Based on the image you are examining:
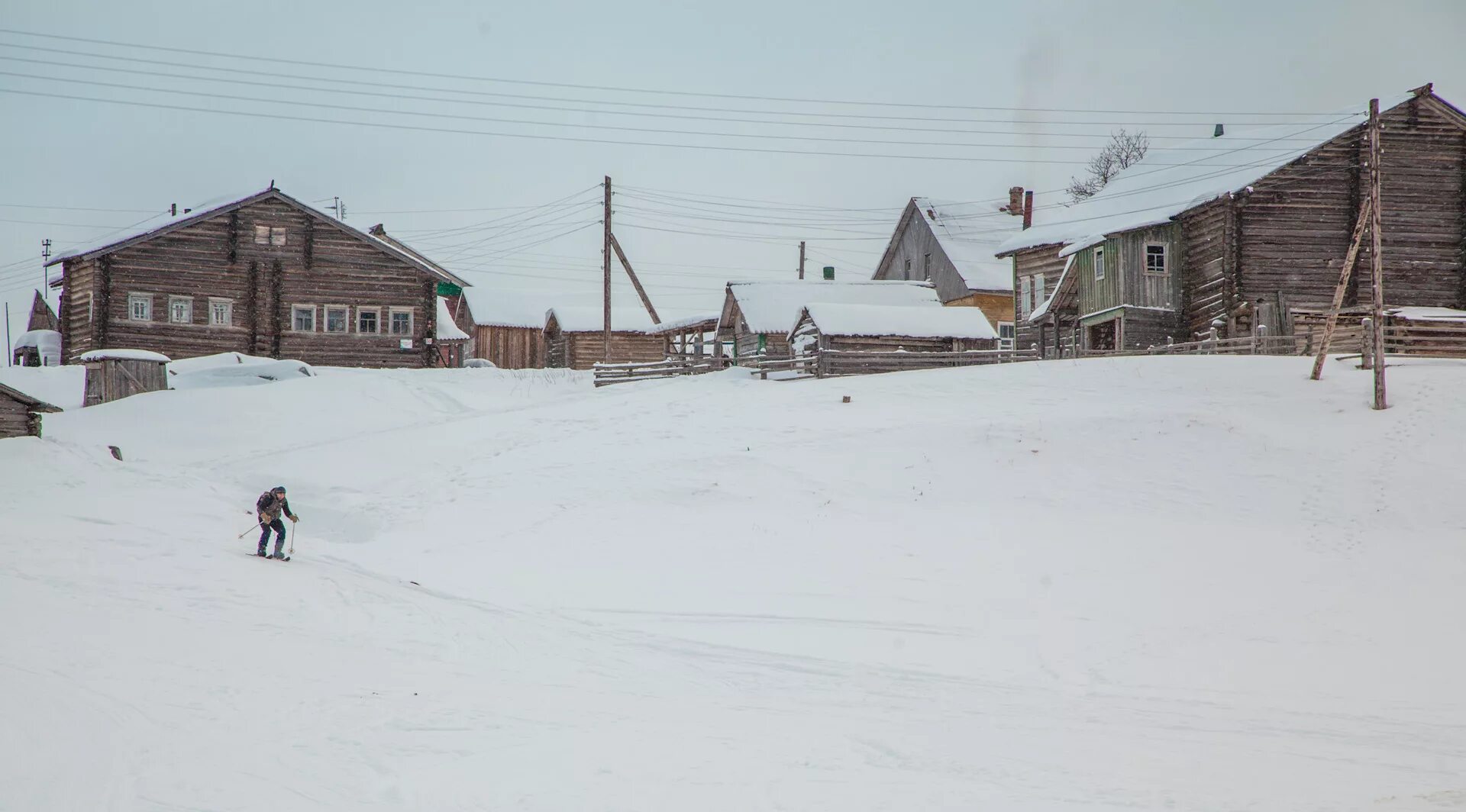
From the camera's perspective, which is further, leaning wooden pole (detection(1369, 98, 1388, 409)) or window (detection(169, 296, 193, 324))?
window (detection(169, 296, 193, 324))

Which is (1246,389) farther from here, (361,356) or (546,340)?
(546,340)

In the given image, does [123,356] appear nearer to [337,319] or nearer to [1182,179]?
[337,319]

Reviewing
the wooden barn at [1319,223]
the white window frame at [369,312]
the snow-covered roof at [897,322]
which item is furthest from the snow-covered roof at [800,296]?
the white window frame at [369,312]

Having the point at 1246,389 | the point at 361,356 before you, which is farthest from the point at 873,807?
the point at 361,356

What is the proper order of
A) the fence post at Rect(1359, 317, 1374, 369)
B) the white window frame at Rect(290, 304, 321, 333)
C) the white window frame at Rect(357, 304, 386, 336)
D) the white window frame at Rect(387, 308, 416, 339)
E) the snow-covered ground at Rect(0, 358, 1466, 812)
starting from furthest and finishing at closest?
the white window frame at Rect(387, 308, 416, 339) < the white window frame at Rect(357, 304, 386, 336) < the white window frame at Rect(290, 304, 321, 333) < the fence post at Rect(1359, 317, 1374, 369) < the snow-covered ground at Rect(0, 358, 1466, 812)

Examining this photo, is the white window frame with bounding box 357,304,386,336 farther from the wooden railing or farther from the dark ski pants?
the dark ski pants

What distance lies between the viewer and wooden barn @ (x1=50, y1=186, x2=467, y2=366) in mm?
37156

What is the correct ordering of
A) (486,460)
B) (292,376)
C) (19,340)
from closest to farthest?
(486,460), (292,376), (19,340)

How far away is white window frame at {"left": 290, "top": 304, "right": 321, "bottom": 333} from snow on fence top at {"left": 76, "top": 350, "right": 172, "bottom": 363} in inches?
194

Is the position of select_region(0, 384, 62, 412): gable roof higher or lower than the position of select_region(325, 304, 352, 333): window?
lower

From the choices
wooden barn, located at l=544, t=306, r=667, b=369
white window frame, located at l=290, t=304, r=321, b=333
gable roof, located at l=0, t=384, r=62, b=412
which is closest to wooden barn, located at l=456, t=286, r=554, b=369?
wooden barn, located at l=544, t=306, r=667, b=369

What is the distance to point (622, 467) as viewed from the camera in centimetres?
2255

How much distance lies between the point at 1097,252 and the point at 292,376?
95.9ft

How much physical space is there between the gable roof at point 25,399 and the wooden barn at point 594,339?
35584 mm
